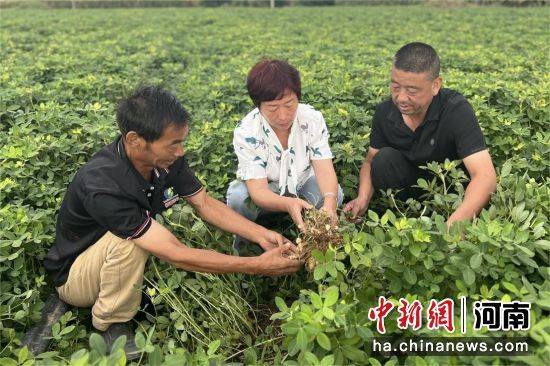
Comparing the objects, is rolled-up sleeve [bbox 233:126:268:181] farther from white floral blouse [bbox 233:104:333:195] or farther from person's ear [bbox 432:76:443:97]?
person's ear [bbox 432:76:443:97]

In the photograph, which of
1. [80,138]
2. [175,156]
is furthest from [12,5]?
[175,156]

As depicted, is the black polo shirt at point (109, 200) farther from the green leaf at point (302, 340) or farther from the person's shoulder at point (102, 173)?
the green leaf at point (302, 340)

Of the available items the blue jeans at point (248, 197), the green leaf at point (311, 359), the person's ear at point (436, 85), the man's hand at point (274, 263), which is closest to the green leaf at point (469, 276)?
the green leaf at point (311, 359)

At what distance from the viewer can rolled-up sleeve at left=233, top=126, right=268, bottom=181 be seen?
266 cm

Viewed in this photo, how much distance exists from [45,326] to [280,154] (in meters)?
1.47

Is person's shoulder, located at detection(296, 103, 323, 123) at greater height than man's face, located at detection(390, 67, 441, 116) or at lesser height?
lesser

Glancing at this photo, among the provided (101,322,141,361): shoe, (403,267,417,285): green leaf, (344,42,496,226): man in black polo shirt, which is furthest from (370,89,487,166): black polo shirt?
(101,322,141,361): shoe

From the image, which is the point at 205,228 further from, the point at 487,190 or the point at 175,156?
the point at 487,190

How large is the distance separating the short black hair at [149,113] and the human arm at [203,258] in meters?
0.41

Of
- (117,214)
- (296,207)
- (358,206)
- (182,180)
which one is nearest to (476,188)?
(358,206)

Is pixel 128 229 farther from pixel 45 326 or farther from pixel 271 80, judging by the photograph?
pixel 271 80

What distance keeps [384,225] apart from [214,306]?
2.89 feet

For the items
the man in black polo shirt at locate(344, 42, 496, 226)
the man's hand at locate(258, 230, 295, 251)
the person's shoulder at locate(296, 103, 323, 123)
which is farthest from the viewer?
the person's shoulder at locate(296, 103, 323, 123)

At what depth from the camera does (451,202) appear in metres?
2.28
